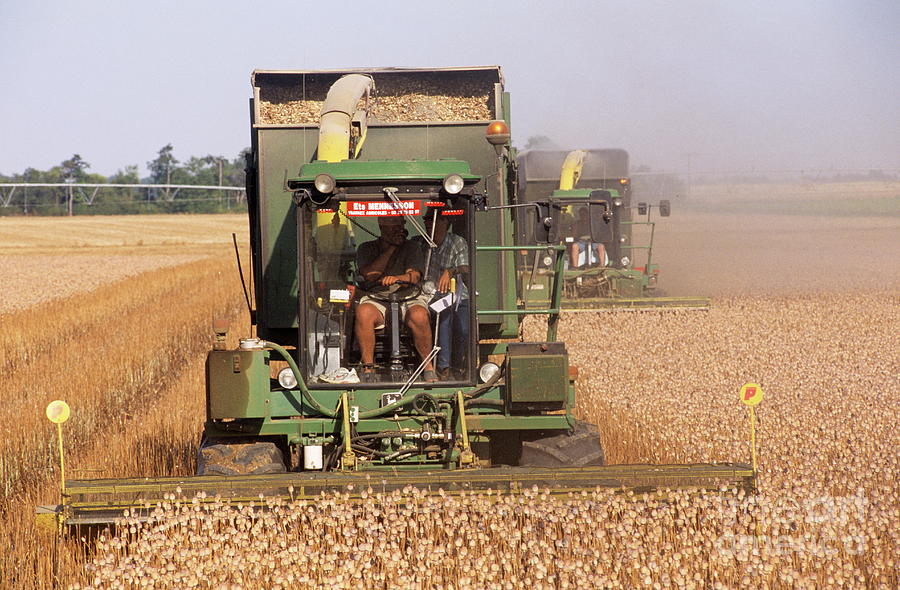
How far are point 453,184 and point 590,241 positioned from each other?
42.6 feet

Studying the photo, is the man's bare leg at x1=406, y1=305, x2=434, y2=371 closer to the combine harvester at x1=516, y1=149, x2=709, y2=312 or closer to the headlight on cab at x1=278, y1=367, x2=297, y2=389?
the headlight on cab at x1=278, y1=367, x2=297, y2=389

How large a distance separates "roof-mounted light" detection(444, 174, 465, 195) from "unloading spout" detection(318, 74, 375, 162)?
118 centimetres

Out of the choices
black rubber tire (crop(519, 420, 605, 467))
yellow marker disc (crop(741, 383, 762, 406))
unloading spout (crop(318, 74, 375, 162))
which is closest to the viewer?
yellow marker disc (crop(741, 383, 762, 406))

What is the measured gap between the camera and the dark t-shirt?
675cm

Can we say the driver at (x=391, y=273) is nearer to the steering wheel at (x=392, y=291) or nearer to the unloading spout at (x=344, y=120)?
the steering wheel at (x=392, y=291)

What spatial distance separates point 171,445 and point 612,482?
401 centimetres

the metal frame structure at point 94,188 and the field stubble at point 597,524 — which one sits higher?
the metal frame structure at point 94,188

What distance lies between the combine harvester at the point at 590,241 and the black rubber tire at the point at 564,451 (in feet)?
31.8

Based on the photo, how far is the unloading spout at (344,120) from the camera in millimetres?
7418

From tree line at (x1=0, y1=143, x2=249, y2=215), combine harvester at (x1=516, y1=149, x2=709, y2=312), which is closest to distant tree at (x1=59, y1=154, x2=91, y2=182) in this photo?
tree line at (x1=0, y1=143, x2=249, y2=215)

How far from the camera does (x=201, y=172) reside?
10250 cm

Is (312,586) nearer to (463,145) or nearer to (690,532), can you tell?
(690,532)

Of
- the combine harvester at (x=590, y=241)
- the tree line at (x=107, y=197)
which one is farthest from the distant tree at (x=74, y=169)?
the combine harvester at (x=590, y=241)

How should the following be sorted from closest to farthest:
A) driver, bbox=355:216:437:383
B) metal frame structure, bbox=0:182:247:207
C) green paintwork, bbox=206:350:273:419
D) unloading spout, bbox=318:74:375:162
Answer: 1. green paintwork, bbox=206:350:273:419
2. driver, bbox=355:216:437:383
3. unloading spout, bbox=318:74:375:162
4. metal frame structure, bbox=0:182:247:207
